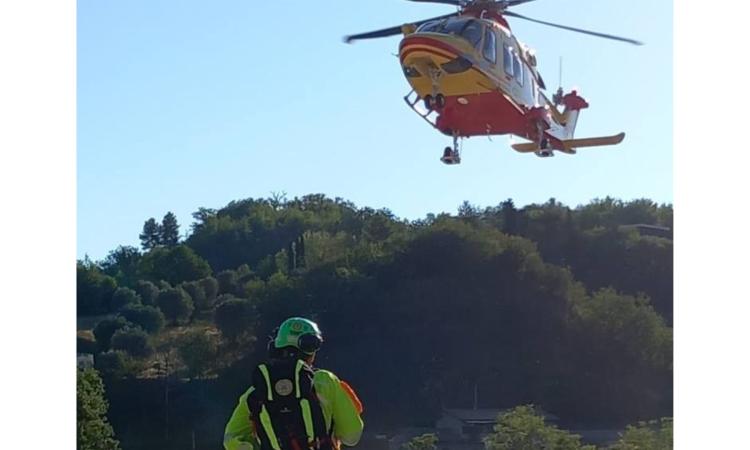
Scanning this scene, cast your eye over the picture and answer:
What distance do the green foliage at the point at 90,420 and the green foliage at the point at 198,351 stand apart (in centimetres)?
446

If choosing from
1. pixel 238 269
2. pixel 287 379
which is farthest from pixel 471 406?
pixel 287 379

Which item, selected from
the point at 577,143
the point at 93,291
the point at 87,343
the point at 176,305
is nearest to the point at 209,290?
the point at 176,305

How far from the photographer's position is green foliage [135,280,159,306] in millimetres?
26219

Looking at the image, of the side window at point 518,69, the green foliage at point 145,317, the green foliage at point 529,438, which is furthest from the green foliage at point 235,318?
the side window at point 518,69

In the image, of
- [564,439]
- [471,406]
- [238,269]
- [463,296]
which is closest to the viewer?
[564,439]

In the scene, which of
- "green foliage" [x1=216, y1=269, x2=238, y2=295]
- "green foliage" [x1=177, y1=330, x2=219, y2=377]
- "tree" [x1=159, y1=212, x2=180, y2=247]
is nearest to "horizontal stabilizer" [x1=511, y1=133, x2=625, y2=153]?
"green foliage" [x1=177, y1=330, x2=219, y2=377]

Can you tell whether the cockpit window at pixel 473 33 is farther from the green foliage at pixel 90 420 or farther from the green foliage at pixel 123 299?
the green foliage at pixel 123 299

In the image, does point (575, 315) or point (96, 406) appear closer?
point (96, 406)

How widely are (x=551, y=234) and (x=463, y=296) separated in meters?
2.36

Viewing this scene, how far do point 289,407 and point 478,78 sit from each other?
6221mm

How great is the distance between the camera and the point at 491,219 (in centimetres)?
2653

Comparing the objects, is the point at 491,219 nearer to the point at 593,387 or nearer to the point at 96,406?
the point at 593,387

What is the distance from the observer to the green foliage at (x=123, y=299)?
25.6 meters

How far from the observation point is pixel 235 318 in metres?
23.3
